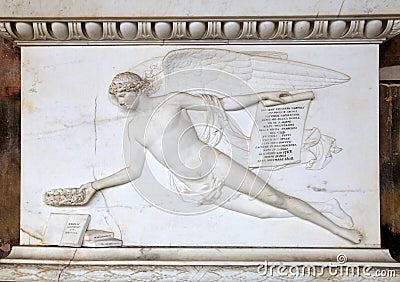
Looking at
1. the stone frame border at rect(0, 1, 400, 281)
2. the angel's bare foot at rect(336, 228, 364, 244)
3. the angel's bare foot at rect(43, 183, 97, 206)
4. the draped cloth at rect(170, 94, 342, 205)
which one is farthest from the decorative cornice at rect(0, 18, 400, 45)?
the angel's bare foot at rect(336, 228, 364, 244)

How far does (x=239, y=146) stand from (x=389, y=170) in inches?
33.0

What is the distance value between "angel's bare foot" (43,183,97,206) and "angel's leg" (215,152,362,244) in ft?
2.08

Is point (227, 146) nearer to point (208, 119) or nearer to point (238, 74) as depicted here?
point (208, 119)

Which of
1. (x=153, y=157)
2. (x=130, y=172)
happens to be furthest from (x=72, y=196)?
(x=153, y=157)

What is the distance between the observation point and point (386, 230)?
120 inches

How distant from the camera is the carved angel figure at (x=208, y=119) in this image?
282cm

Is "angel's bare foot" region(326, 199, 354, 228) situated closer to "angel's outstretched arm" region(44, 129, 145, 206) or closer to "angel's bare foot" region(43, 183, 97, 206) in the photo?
"angel's outstretched arm" region(44, 129, 145, 206)

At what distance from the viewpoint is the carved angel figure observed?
2.82 metres

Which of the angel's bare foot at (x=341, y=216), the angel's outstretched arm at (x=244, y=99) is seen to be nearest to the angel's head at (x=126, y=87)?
the angel's outstretched arm at (x=244, y=99)

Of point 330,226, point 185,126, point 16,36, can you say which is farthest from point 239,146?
point 16,36

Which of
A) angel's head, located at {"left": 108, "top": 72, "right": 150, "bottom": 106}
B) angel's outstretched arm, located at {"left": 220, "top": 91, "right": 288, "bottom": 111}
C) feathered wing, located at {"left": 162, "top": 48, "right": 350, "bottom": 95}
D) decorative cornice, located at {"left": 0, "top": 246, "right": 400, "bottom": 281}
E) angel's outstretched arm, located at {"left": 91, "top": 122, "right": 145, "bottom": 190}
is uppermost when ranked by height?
feathered wing, located at {"left": 162, "top": 48, "right": 350, "bottom": 95}

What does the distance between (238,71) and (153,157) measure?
1.95 feet

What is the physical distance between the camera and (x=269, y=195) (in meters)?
2.82

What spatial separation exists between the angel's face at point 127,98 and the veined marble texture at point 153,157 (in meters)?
0.07
